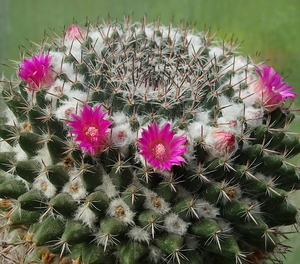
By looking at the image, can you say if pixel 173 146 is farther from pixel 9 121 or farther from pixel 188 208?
pixel 9 121

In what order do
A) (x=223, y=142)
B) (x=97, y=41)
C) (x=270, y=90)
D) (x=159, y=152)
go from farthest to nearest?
1. (x=97, y=41)
2. (x=270, y=90)
3. (x=223, y=142)
4. (x=159, y=152)

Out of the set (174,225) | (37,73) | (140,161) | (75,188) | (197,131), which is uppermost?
(37,73)

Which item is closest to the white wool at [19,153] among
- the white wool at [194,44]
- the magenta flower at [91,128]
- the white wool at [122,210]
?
the magenta flower at [91,128]

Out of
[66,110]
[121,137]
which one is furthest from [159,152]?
[66,110]

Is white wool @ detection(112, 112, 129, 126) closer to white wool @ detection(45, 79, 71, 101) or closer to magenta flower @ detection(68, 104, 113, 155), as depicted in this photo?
magenta flower @ detection(68, 104, 113, 155)

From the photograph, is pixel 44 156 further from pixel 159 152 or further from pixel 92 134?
pixel 159 152

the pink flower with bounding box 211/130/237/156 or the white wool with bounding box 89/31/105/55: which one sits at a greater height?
the white wool with bounding box 89/31/105/55

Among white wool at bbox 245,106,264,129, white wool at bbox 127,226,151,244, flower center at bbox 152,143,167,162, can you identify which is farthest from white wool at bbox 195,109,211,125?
white wool at bbox 127,226,151,244
